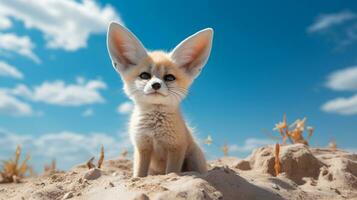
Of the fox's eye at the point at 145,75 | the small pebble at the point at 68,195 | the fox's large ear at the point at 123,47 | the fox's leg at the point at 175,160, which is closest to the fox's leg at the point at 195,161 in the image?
the fox's leg at the point at 175,160

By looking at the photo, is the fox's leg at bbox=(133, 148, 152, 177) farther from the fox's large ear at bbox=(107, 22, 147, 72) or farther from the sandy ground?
the fox's large ear at bbox=(107, 22, 147, 72)

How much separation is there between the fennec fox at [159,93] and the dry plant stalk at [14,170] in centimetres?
316

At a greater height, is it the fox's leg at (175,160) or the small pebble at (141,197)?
the fox's leg at (175,160)

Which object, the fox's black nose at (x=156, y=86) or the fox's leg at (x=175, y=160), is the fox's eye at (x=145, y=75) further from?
the fox's leg at (x=175, y=160)

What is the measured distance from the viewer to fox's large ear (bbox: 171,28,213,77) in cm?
414

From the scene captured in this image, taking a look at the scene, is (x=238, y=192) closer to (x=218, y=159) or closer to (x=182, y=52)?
(x=182, y=52)

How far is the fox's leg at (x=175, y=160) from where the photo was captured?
377 centimetres

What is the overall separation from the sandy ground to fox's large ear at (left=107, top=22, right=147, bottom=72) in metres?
1.07

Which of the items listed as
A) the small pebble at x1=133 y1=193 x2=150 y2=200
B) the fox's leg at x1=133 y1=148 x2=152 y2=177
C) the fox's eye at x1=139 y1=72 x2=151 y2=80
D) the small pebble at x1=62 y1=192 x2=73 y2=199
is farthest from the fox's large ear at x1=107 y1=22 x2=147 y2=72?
the small pebble at x1=133 y1=193 x2=150 y2=200

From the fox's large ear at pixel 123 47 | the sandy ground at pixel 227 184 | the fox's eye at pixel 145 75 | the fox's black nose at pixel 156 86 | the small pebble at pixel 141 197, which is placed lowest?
the small pebble at pixel 141 197

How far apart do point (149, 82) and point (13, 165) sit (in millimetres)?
3839

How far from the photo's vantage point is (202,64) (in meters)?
4.25

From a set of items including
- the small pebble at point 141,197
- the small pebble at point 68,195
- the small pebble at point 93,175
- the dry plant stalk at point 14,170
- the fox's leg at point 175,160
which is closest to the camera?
the small pebble at point 141,197

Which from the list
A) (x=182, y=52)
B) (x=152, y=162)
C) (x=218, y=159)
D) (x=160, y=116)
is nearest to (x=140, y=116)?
(x=160, y=116)
